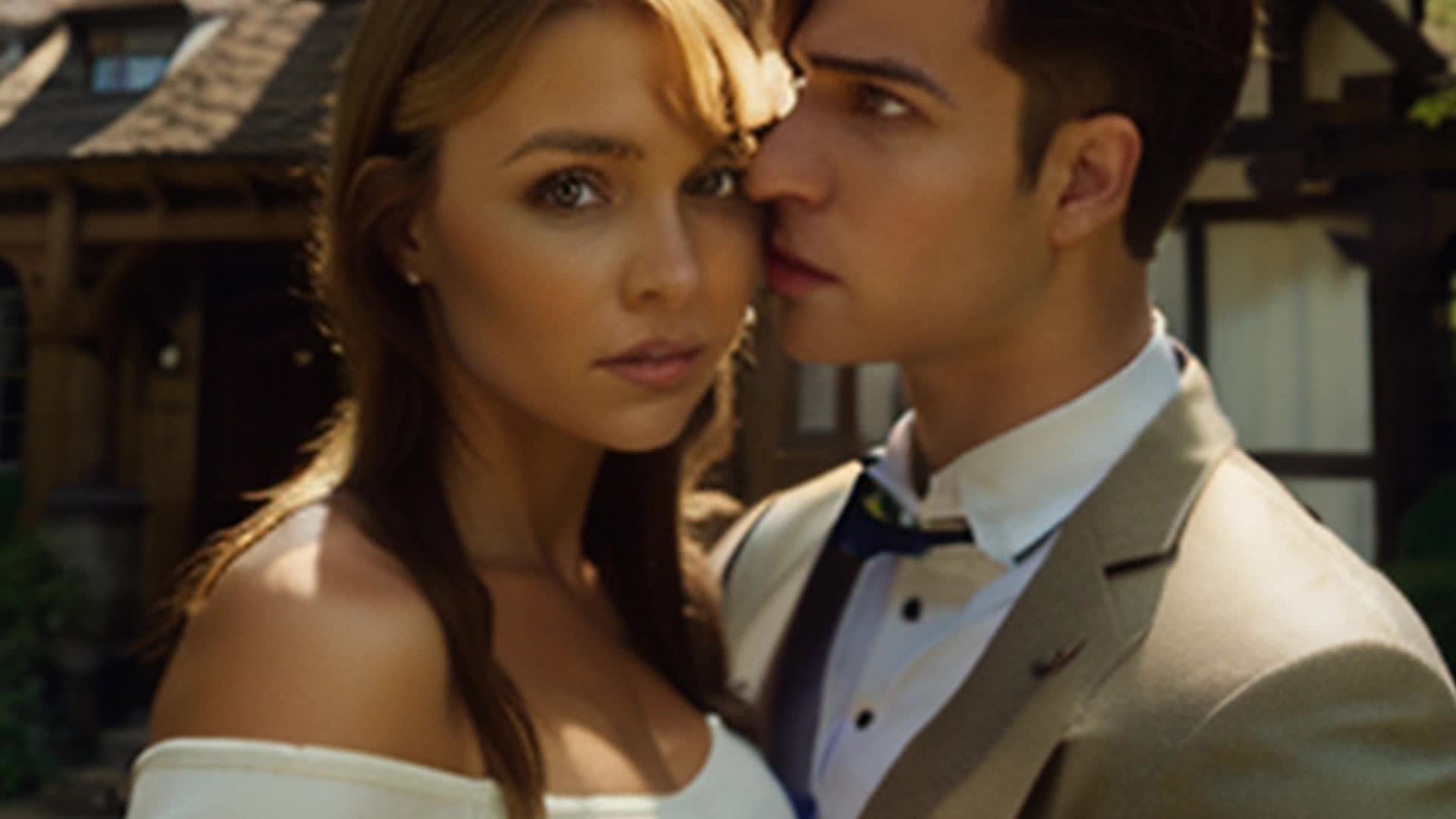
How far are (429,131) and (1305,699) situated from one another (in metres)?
1.33

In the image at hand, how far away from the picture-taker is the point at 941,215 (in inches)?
84.9

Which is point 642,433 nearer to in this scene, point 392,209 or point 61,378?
point 392,209

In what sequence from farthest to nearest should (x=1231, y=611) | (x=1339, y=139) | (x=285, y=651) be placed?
1. (x=1339, y=139)
2. (x=1231, y=611)
3. (x=285, y=651)

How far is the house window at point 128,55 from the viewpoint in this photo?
10.9 m

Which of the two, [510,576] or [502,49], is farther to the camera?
[510,576]

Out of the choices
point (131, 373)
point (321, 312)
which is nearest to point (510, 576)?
point (321, 312)

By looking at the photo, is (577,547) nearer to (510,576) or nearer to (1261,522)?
(510,576)

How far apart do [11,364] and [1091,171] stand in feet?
35.8

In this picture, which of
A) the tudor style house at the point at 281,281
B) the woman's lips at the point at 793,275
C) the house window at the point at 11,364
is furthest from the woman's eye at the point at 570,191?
the house window at the point at 11,364

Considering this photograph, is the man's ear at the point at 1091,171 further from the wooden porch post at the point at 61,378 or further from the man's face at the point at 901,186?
the wooden porch post at the point at 61,378

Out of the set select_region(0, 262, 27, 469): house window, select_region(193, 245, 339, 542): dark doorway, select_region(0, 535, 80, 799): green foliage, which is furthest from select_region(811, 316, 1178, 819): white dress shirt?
select_region(0, 262, 27, 469): house window

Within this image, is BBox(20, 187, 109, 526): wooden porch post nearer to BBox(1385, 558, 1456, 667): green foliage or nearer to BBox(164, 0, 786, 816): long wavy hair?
BBox(1385, 558, 1456, 667): green foliage

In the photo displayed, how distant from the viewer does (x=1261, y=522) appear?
194cm

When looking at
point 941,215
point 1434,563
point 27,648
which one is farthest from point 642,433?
point 27,648
